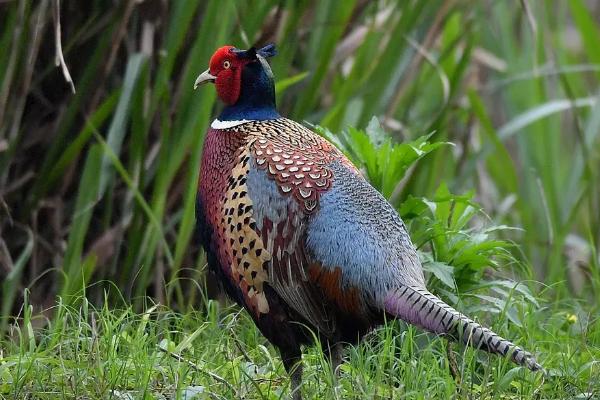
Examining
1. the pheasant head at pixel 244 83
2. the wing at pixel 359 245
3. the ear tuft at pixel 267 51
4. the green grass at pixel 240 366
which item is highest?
the ear tuft at pixel 267 51

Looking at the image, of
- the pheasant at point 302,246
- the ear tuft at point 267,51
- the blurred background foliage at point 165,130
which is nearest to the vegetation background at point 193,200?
the blurred background foliage at point 165,130

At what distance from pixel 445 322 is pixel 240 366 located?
0.63 meters

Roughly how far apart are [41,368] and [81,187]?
1348mm

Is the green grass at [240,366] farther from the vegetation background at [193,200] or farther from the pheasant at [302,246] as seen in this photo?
the pheasant at [302,246]

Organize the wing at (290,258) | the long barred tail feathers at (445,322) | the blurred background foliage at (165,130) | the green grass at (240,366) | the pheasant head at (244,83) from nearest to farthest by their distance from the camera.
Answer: the long barred tail feathers at (445,322) → the green grass at (240,366) → the wing at (290,258) → the pheasant head at (244,83) → the blurred background foliage at (165,130)

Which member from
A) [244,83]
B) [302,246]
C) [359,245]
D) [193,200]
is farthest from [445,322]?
[193,200]

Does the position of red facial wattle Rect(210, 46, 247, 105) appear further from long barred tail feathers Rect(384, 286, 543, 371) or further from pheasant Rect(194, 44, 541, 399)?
long barred tail feathers Rect(384, 286, 543, 371)

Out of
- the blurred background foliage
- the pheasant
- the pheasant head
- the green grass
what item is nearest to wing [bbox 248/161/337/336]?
the pheasant

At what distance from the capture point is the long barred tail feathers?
10.2 ft

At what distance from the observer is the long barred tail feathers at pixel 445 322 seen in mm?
3121

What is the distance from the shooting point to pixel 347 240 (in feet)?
11.2

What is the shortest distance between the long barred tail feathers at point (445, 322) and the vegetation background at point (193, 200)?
0.58ft

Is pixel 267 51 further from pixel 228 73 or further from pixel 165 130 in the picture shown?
pixel 165 130

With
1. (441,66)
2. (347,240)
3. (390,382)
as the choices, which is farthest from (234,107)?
(441,66)
